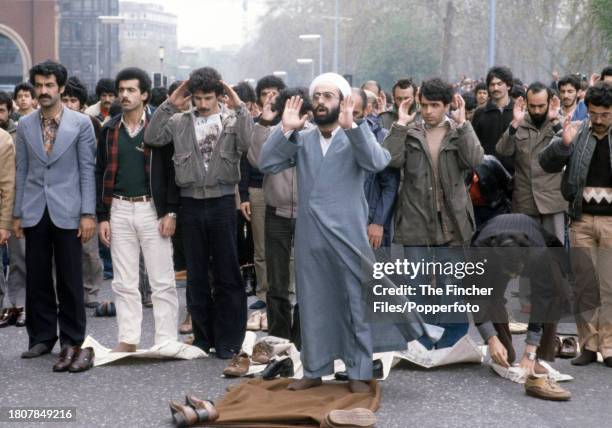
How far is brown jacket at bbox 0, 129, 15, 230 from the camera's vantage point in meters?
8.41

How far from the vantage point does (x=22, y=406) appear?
7113mm

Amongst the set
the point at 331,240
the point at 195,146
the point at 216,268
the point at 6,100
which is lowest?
the point at 216,268

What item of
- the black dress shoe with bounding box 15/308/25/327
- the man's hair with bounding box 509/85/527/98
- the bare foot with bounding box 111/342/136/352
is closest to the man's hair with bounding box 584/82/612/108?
the bare foot with bounding box 111/342/136/352

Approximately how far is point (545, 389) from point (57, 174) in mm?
3561

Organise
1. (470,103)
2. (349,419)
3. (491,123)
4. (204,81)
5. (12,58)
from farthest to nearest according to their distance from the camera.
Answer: (12,58) < (470,103) < (491,123) < (204,81) < (349,419)

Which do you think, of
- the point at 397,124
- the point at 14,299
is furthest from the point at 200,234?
the point at 14,299

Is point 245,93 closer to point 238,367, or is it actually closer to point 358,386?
point 238,367

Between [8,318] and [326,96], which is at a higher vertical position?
[326,96]

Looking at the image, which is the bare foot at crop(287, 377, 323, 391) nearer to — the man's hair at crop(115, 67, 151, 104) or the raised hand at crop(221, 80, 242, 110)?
the raised hand at crop(221, 80, 242, 110)

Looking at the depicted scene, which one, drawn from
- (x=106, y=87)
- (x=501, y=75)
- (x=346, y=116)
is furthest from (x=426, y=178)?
(x=106, y=87)

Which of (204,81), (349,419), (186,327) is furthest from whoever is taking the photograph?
(186,327)

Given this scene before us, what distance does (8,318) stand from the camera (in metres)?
9.93

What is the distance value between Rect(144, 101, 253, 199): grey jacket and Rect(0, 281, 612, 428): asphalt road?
1.21 metres

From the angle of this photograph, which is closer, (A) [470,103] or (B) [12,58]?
(A) [470,103]
